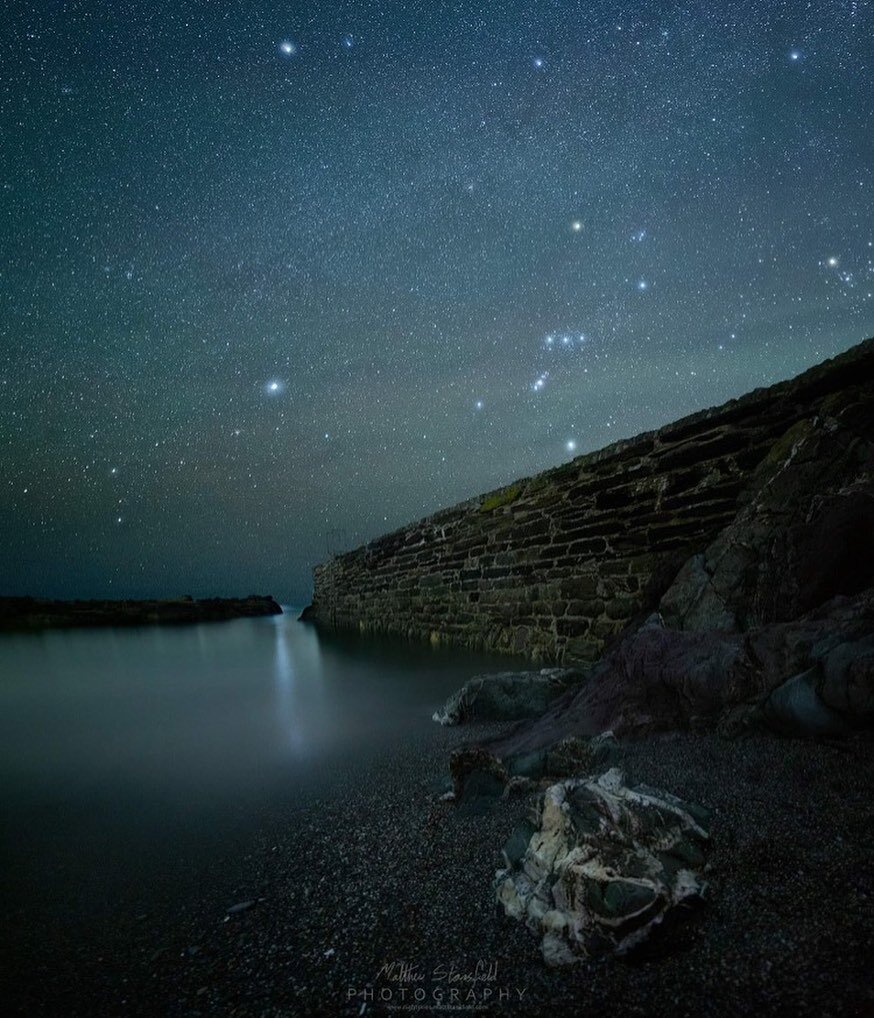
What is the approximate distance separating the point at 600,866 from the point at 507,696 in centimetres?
221

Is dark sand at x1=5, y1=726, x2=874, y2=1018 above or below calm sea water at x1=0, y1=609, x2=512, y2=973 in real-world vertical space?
above

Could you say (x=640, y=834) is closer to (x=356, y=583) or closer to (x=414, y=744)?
(x=414, y=744)

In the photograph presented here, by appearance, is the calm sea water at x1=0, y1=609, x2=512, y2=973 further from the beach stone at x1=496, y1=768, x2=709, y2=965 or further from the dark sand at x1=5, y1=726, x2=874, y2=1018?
the beach stone at x1=496, y1=768, x2=709, y2=965

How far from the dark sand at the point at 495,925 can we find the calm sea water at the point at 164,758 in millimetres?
253

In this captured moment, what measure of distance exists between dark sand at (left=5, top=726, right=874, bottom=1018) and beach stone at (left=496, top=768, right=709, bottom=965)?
4 centimetres

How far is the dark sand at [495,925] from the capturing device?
2.66 feet

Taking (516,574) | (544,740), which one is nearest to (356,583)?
(516,574)

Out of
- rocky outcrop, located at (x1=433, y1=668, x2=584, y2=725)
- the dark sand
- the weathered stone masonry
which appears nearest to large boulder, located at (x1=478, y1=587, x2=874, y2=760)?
the dark sand

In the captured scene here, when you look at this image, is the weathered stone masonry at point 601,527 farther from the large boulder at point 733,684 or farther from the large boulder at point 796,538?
the large boulder at point 733,684

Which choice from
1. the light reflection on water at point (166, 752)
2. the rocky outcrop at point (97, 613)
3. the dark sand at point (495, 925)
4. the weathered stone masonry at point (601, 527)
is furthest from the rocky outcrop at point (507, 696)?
the rocky outcrop at point (97, 613)

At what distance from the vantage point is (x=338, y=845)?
164 cm

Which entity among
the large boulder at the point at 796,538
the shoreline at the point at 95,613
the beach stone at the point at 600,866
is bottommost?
the shoreline at the point at 95,613

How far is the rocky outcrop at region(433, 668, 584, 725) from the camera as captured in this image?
3074mm

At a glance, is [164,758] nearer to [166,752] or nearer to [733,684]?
[166,752]
